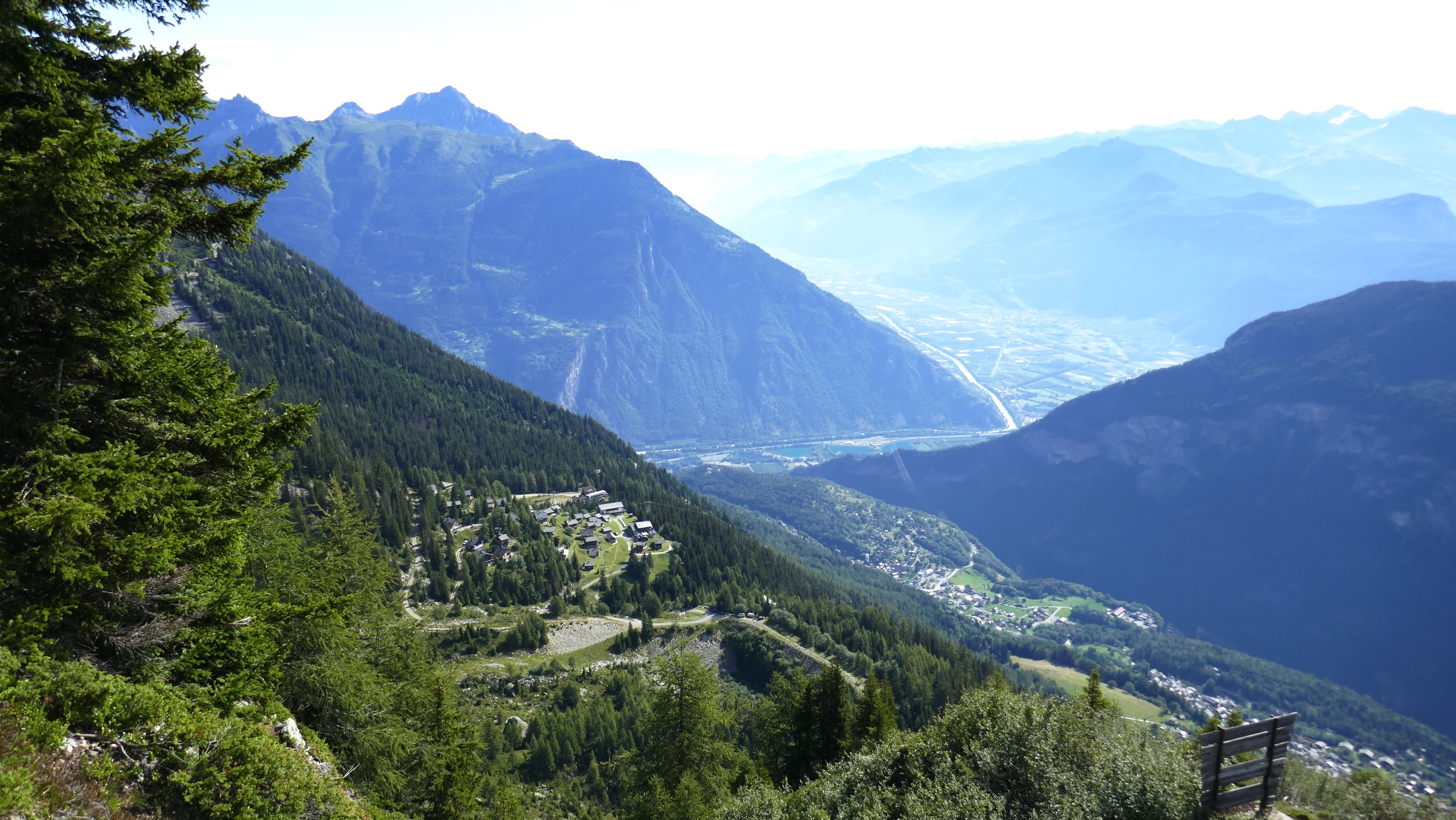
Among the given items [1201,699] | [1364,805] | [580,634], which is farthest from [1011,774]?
[1201,699]

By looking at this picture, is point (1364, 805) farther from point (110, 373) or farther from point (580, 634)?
point (580, 634)

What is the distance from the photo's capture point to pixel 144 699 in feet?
44.1

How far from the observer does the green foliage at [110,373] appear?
12.4 meters

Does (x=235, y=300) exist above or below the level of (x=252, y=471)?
above

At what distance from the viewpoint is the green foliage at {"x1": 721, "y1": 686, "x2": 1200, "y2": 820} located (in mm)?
22469

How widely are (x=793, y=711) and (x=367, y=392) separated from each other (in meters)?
→ 175

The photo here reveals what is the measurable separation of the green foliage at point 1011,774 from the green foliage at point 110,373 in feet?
75.8

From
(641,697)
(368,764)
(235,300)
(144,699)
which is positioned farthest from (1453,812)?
(235,300)

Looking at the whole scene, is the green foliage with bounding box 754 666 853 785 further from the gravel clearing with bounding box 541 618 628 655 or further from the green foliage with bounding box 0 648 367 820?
the gravel clearing with bounding box 541 618 628 655

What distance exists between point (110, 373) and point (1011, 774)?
31921 mm

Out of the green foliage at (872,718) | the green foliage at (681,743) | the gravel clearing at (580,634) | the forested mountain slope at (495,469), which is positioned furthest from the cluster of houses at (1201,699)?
the green foliage at (681,743)

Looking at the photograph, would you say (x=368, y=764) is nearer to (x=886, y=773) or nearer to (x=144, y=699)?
(x=144, y=699)

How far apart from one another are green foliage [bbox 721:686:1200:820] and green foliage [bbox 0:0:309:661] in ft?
75.8

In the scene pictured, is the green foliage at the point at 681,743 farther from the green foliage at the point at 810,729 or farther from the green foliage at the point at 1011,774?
the green foliage at the point at 1011,774
